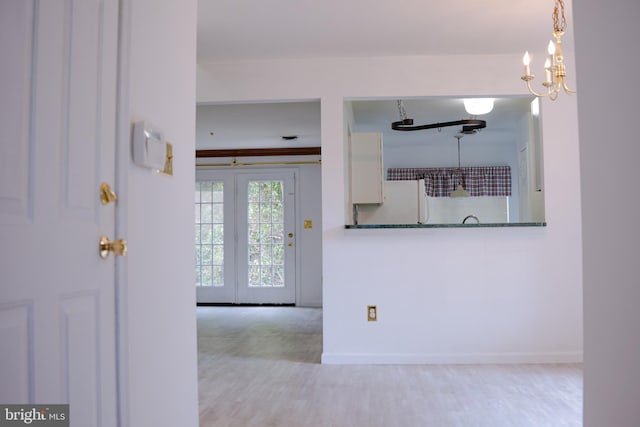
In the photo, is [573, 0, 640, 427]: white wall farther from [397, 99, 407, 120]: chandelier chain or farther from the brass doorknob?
[397, 99, 407, 120]: chandelier chain

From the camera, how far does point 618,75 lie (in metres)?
1.20

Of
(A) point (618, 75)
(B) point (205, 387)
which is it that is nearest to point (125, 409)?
(A) point (618, 75)

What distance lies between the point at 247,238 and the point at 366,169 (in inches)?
141

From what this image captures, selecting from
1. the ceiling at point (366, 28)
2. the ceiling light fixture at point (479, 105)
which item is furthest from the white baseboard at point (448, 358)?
the ceiling at point (366, 28)

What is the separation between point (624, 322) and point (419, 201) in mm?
4641

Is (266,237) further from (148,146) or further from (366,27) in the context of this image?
→ (148,146)

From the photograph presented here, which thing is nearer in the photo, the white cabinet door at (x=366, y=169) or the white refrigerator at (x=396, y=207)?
the white cabinet door at (x=366, y=169)

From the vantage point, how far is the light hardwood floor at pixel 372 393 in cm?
283

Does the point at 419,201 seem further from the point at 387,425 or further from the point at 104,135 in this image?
the point at 104,135

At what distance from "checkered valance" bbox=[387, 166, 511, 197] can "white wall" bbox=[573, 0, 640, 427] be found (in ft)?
22.3

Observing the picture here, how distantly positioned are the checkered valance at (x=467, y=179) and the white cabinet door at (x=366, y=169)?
303 centimetres

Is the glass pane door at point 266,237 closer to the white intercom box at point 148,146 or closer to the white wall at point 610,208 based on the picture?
the white intercom box at point 148,146

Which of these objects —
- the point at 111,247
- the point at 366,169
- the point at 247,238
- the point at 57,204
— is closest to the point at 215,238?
the point at 247,238

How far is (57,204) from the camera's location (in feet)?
3.76
